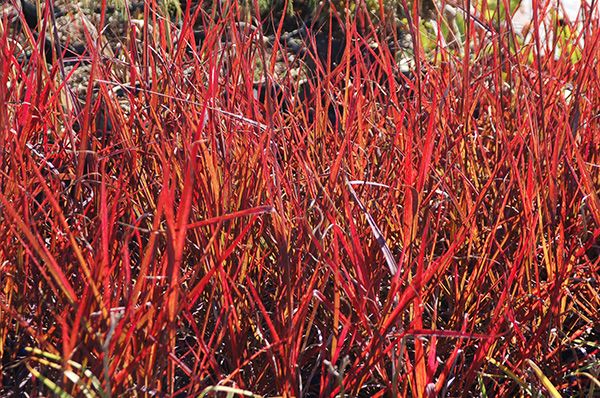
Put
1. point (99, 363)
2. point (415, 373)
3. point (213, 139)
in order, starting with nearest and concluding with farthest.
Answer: point (99, 363) → point (415, 373) → point (213, 139)

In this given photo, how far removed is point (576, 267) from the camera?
1221mm

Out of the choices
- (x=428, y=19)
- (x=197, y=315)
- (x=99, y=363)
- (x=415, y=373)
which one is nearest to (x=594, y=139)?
(x=415, y=373)

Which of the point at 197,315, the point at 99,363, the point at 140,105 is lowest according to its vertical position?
the point at 197,315

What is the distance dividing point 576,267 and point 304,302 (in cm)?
49

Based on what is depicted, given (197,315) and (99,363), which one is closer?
(99,363)

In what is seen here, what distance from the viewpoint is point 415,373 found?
101cm

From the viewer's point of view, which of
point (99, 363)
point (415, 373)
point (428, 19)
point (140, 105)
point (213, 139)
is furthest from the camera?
point (428, 19)

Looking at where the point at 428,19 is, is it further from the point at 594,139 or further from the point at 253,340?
the point at 253,340

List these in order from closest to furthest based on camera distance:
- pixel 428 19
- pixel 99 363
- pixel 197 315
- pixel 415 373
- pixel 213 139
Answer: pixel 99 363 → pixel 415 373 → pixel 213 139 → pixel 197 315 → pixel 428 19

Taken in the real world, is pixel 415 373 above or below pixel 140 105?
below

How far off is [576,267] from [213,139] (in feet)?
1.96

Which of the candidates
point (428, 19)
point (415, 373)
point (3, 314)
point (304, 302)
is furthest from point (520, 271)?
point (428, 19)

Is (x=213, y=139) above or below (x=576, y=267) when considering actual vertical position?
above

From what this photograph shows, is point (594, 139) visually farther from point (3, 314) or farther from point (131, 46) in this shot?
point (3, 314)
